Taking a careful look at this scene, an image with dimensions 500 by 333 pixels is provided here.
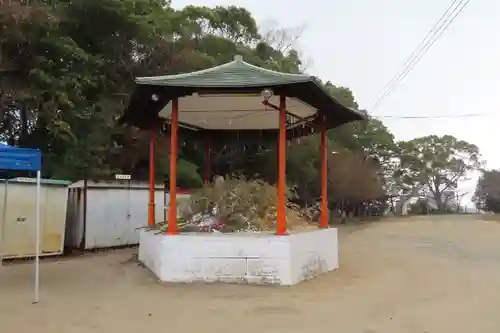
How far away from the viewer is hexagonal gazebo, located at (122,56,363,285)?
790 centimetres

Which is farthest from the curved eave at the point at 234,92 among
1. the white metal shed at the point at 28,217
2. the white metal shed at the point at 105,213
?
the white metal shed at the point at 105,213

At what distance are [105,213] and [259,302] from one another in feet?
25.7

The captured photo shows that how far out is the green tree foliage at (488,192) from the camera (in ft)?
147

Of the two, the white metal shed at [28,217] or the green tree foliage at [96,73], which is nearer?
the white metal shed at [28,217]

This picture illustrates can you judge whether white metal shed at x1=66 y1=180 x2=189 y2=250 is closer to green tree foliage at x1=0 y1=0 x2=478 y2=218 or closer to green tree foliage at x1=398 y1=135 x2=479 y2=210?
green tree foliage at x1=0 y1=0 x2=478 y2=218

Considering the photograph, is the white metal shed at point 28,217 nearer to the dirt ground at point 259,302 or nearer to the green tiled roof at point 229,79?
the dirt ground at point 259,302

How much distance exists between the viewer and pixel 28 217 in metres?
11.2

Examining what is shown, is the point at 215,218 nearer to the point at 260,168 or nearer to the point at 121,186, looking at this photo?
the point at 121,186

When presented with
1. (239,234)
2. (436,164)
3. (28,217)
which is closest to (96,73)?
(28,217)

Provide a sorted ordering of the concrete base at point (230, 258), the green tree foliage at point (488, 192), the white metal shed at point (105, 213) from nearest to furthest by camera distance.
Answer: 1. the concrete base at point (230, 258)
2. the white metal shed at point (105, 213)
3. the green tree foliage at point (488, 192)

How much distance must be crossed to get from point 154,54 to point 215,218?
11635 millimetres

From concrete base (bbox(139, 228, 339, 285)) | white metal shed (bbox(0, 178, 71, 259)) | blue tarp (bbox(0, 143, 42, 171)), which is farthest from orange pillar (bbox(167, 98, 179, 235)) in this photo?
white metal shed (bbox(0, 178, 71, 259))

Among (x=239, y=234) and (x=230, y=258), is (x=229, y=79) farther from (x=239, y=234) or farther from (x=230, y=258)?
(x=230, y=258)

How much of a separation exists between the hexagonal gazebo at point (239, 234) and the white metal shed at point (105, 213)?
339cm
